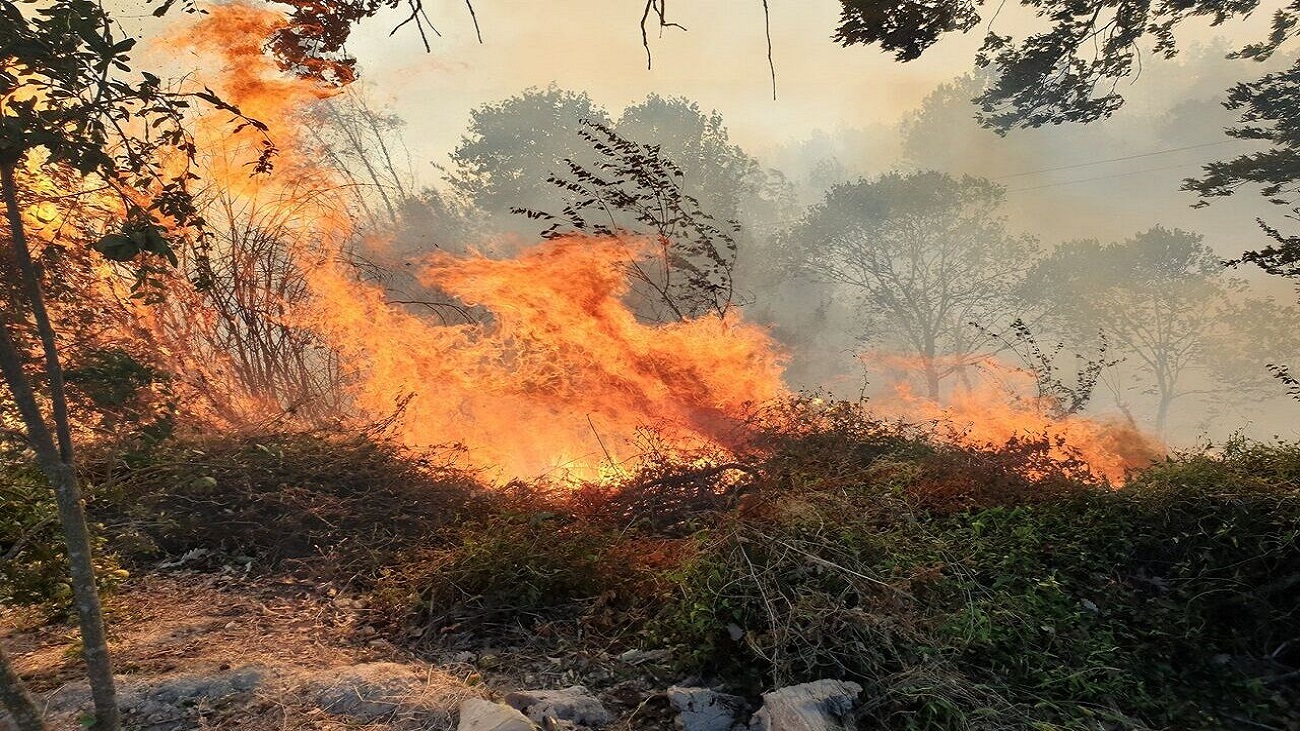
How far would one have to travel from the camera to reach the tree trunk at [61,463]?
2000 mm

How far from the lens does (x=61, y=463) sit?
2.09 metres

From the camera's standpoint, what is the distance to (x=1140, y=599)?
414 cm

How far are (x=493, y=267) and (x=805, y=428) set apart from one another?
5.15m

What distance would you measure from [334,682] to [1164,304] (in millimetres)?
41652

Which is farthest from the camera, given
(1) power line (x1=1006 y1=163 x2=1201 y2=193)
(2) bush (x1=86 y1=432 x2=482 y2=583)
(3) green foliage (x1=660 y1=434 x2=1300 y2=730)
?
(1) power line (x1=1006 y1=163 x2=1201 y2=193)

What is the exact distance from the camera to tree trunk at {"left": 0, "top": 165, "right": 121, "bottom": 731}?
2000 millimetres

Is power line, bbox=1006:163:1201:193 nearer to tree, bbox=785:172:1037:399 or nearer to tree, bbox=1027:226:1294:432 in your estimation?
tree, bbox=785:172:1037:399

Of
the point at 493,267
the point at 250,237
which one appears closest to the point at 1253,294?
the point at 493,267

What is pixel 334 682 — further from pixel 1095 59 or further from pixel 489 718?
pixel 1095 59

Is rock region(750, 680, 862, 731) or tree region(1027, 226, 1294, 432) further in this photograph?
tree region(1027, 226, 1294, 432)

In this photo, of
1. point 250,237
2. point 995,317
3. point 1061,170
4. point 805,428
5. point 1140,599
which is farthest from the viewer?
point 1061,170

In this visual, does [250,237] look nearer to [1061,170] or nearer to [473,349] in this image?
[473,349]

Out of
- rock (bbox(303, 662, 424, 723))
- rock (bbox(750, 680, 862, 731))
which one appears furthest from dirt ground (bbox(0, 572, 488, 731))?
rock (bbox(750, 680, 862, 731))

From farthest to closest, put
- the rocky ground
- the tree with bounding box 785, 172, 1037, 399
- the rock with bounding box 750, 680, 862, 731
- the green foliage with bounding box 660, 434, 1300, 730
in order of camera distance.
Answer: the tree with bounding box 785, 172, 1037, 399 < the green foliage with bounding box 660, 434, 1300, 730 < the rocky ground < the rock with bounding box 750, 680, 862, 731
